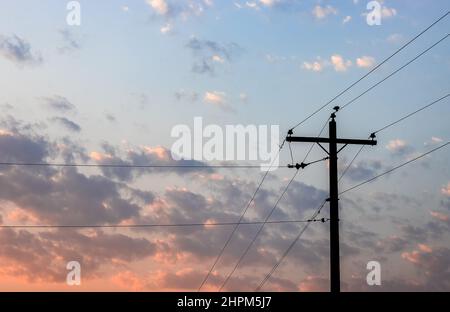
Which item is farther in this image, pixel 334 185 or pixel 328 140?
pixel 328 140

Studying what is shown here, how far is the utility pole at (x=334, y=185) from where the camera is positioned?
823 inches

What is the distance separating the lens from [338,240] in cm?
2122

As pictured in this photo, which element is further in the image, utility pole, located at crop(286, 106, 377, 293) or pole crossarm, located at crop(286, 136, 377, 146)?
pole crossarm, located at crop(286, 136, 377, 146)

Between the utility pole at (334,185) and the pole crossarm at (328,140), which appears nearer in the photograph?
the utility pole at (334,185)

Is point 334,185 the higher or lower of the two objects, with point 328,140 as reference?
lower

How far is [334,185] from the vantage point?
22078mm

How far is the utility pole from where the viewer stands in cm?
2091
